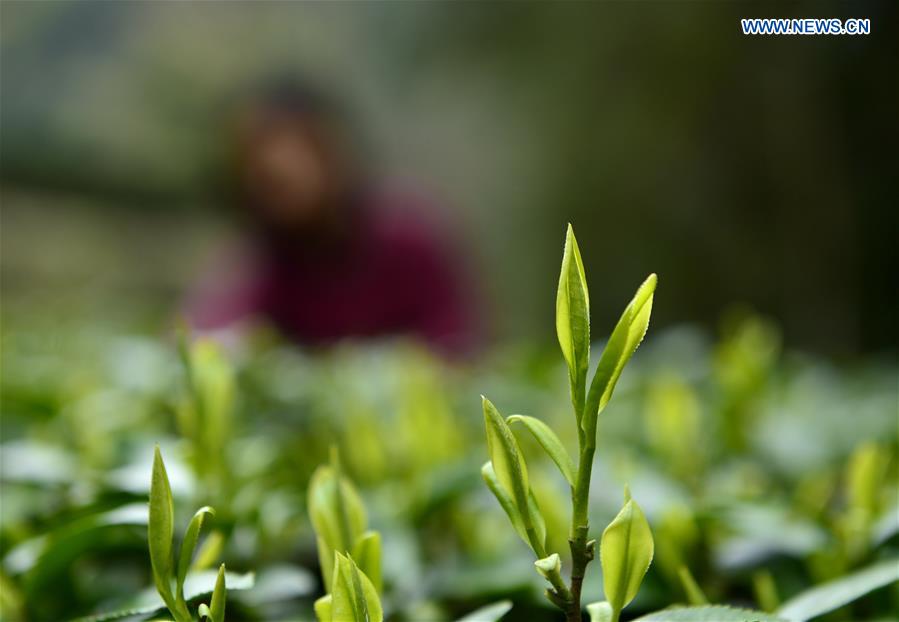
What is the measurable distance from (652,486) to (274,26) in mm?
4791

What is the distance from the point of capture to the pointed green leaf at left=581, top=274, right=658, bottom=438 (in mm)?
324

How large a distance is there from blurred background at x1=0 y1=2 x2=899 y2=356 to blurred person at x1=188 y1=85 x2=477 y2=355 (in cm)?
28

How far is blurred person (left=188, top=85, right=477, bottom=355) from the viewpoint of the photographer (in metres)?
2.50

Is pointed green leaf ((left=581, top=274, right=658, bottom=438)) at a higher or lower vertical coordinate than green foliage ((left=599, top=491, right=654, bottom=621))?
higher

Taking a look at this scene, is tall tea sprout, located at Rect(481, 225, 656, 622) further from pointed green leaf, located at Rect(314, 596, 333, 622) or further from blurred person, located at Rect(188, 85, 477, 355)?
blurred person, located at Rect(188, 85, 477, 355)

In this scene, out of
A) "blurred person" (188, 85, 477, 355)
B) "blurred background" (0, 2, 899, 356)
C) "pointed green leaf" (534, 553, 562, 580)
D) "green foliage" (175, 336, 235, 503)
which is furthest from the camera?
"blurred background" (0, 2, 899, 356)

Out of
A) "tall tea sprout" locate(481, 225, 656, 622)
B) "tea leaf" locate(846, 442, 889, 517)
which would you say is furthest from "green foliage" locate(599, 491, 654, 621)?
"tea leaf" locate(846, 442, 889, 517)

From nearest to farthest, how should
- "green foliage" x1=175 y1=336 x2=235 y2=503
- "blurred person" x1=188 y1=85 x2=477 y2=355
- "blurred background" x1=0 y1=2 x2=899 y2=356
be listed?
1. "green foliage" x1=175 y1=336 x2=235 y2=503
2. "blurred person" x1=188 y1=85 x2=477 y2=355
3. "blurred background" x1=0 y1=2 x2=899 y2=356

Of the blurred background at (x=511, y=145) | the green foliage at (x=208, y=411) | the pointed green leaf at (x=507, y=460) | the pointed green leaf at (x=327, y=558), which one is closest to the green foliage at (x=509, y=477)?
the pointed green leaf at (x=507, y=460)

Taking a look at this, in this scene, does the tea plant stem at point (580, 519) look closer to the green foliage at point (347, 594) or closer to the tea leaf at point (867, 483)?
the green foliage at point (347, 594)

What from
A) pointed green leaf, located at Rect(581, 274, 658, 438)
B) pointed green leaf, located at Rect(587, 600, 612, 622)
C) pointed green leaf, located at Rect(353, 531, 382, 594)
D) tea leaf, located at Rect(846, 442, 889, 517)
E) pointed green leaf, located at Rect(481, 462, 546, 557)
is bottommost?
tea leaf, located at Rect(846, 442, 889, 517)

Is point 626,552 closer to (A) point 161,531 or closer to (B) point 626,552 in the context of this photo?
(B) point 626,552

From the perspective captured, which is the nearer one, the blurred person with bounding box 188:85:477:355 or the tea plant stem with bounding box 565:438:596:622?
the tea plant stem with bounding box 565:438:596:622

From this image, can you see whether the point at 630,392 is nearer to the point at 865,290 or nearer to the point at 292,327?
the point at 292,327
